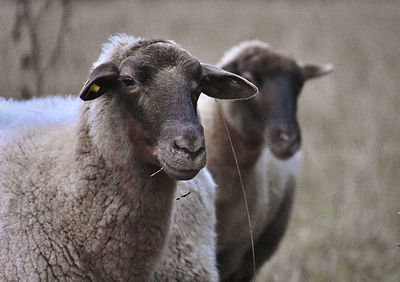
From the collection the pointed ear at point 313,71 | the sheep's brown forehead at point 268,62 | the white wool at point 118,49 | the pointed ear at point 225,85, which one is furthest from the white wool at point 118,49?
the pointed ear at point 313,71

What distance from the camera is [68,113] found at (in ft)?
11.3

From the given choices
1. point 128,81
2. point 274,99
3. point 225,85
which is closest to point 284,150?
point 274,99

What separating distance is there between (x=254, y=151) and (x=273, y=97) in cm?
55

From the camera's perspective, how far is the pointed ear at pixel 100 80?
2812 mm

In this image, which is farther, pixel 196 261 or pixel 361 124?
pixel 361 124

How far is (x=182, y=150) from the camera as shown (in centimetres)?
267

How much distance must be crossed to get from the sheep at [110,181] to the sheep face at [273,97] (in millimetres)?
1967

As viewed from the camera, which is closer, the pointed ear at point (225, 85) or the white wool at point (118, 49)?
the white wool at point (118, 49)

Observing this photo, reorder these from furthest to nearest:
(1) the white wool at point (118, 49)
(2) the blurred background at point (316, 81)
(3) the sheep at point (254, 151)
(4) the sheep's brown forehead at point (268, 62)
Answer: (2) the blurred background at point (316, 81), (4) the sheep's brown forehead at point (268, 62), (3) the sheep at point (254, 151), (1) the white wool at point (118, 49)

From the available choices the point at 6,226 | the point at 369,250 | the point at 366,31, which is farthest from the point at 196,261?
the point at 366,31

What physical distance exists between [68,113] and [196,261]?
124 cm

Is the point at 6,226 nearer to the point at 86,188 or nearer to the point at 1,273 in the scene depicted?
the point at 1,273

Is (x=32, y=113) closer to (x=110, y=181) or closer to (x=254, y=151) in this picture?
(x=110, y=181)

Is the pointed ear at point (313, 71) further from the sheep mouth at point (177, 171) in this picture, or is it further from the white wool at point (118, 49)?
the sheep mouth at point (177, 171)
